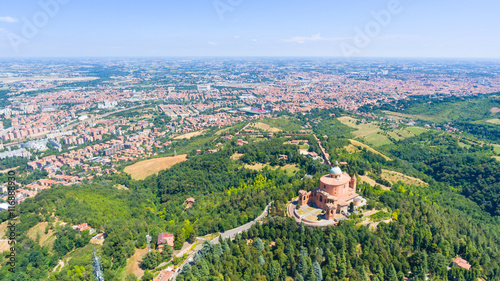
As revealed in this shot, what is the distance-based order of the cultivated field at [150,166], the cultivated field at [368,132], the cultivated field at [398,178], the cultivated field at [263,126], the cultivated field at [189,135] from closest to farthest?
the cultivated field at [398,178]
the cultivated field at [150,166]
the cultivated field at [368,132]
the cultivated field at [263,126]
the cultivated field at [189,135]

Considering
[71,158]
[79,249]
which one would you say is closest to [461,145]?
[79,249]

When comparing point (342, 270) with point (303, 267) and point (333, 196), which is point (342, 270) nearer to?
point (303, 267)

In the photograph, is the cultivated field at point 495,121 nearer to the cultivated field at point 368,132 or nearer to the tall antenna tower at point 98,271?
the cultivated field at point 368,132

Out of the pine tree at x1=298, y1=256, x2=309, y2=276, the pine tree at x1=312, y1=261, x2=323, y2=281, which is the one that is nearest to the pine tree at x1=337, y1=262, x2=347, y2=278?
the pine tree at x1=312, y1=261, x2=323, y2=281

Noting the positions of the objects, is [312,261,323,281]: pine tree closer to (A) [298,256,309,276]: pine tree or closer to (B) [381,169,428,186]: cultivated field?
(A) [298,256,309,276]: pine tree

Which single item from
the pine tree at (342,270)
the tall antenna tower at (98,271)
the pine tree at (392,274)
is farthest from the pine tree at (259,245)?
the tall antenna tower at (98,271)

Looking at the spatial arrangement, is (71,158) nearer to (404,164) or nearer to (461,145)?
(404,164)

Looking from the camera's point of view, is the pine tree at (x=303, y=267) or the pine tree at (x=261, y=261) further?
the pine tree at (x=261, y=261)
